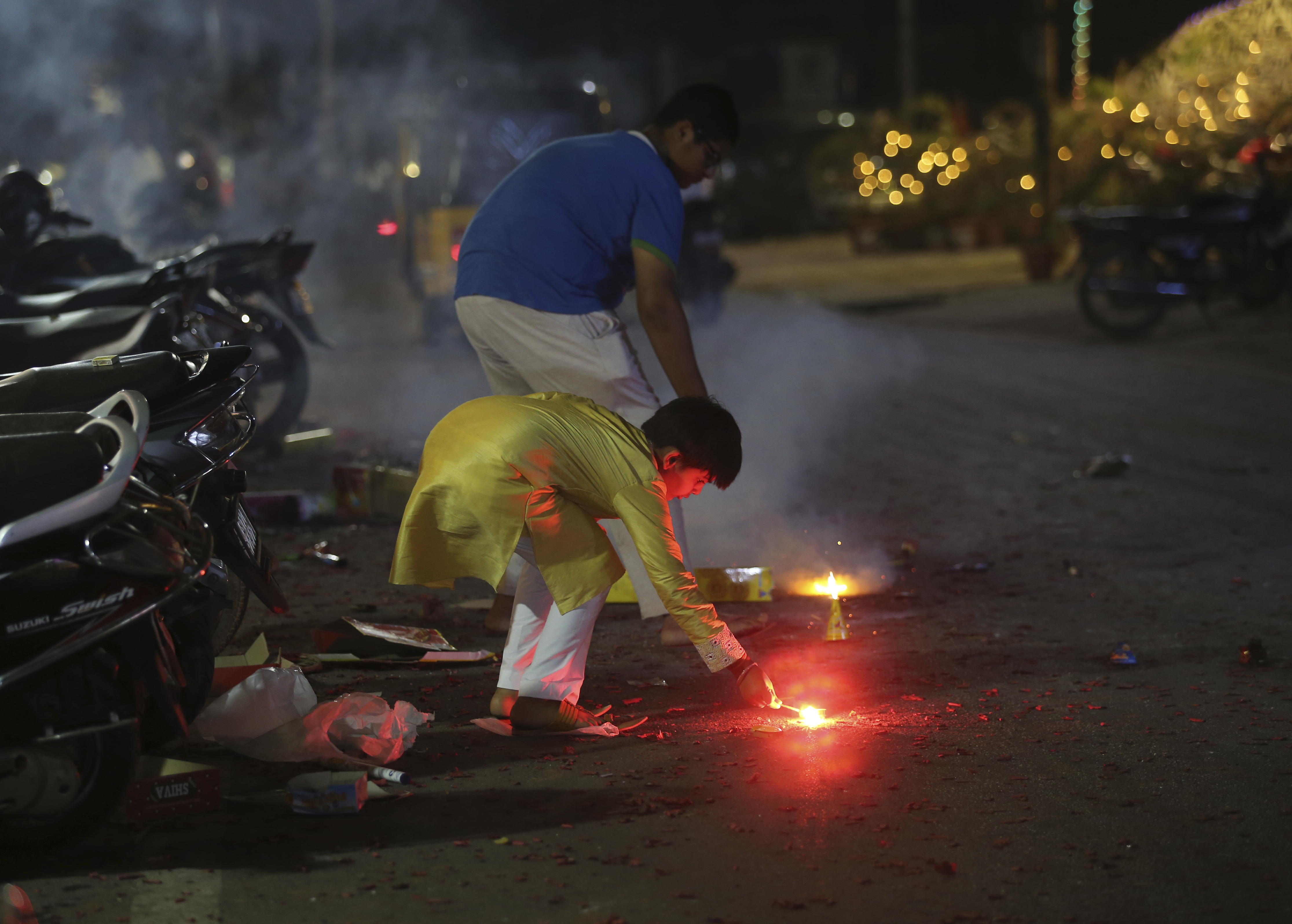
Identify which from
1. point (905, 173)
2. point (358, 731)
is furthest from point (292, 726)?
point (905, 173)

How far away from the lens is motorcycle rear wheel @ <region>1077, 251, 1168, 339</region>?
12688mm

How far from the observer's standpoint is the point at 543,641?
3818 mm

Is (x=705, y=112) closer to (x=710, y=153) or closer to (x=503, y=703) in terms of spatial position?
(x=710, y=153)

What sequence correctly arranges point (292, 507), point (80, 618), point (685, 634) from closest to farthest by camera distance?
point (80, 618) → point (685, 634) → point (292, 507)

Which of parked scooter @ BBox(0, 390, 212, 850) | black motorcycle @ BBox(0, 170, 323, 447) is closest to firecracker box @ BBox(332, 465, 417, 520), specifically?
black motorcycle @ BBox(0, 170, 323, 447)

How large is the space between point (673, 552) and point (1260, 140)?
12.4 meters

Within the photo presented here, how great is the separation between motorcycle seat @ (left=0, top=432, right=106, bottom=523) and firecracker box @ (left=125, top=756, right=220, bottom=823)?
66cm

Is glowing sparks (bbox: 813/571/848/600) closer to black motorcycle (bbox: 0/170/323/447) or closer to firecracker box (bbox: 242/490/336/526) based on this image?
firecracker box (bbox: 242/490/336/526)

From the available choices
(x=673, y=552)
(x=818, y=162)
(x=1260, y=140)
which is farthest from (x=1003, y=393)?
(x=818, y=162)

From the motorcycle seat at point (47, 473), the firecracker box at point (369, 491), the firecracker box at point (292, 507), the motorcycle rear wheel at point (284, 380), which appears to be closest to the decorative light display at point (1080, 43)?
the motorcycle rear wheel at point (284, 380)

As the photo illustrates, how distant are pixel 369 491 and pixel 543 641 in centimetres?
291

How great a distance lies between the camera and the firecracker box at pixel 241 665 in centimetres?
392

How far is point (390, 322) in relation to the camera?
1638cm

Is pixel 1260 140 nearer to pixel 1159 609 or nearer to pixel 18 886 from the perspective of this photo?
pixel 1159 609
